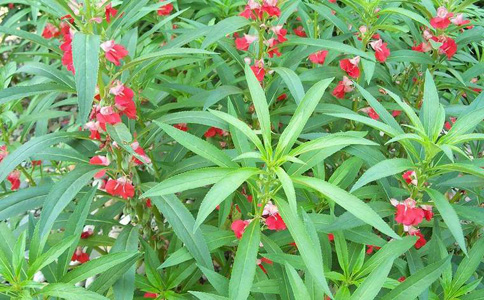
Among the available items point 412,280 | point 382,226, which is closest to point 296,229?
point 382,226

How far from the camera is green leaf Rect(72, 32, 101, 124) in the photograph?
1207mm

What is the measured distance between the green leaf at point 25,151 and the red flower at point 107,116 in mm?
149

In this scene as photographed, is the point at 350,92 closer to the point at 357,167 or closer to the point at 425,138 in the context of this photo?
the point at 357,167

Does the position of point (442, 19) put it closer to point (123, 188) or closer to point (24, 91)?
point (123, 188)

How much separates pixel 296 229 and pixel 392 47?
1399 millimetres

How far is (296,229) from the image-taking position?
1.21 meters

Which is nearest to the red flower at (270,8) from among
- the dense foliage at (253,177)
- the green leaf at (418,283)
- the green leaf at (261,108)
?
the dense foliage at (253,177)

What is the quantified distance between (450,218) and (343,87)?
0.87 m

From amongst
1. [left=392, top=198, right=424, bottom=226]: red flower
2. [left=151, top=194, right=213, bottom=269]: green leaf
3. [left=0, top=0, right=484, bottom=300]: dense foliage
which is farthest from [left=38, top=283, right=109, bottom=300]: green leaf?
[left=392, top=198, right=424, bottom=226]: red flower

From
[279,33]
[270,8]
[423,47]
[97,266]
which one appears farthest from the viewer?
[423,47]

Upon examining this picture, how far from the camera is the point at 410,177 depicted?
4.81 ft

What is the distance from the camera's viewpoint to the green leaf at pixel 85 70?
3.96 ft

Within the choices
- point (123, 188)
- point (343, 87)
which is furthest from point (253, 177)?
point (343, 87)

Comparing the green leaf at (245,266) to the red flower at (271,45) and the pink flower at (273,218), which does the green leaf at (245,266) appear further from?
the red flower at (271,45)
